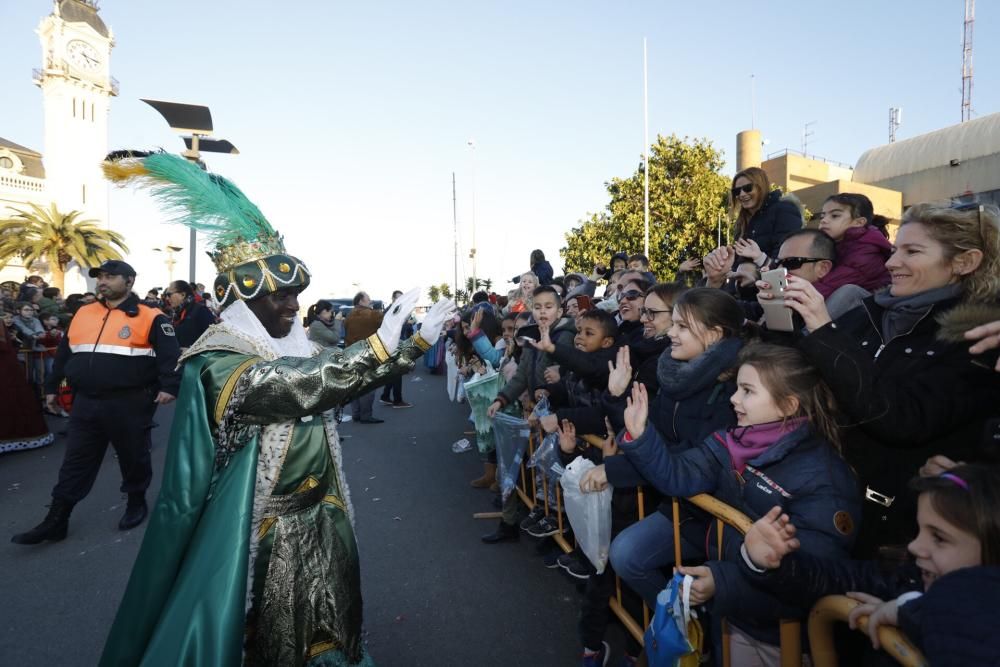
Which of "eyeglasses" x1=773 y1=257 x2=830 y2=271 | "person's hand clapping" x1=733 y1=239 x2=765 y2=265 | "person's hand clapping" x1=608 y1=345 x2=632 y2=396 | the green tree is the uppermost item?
the green tree

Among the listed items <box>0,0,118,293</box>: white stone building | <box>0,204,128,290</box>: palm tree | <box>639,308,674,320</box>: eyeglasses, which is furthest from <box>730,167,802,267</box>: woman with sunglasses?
<box>0,0,118,293</box>: white stone building

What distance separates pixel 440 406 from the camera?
1155 cm

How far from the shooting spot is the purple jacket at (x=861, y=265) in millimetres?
2947

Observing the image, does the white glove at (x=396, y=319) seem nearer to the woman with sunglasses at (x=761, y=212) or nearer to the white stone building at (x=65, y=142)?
the woman with sunglasses at (x=761, y=212)

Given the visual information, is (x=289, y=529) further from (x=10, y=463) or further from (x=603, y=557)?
(x=10, y=463)

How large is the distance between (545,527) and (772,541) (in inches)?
111

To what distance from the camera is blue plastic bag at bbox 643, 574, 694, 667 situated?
1.92 m

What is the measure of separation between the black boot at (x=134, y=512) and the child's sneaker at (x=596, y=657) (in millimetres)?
4303

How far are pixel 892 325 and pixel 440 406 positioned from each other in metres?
9.91

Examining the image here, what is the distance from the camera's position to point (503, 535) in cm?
472

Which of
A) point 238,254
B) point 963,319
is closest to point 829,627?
point 963,319

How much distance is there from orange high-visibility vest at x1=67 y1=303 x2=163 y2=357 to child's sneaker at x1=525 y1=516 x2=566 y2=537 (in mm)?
3874

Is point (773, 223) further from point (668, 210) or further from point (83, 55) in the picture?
point (83, 55)

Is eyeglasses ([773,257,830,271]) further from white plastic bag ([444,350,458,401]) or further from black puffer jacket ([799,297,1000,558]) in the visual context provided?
white plastic bag ([444,350,458,401])
